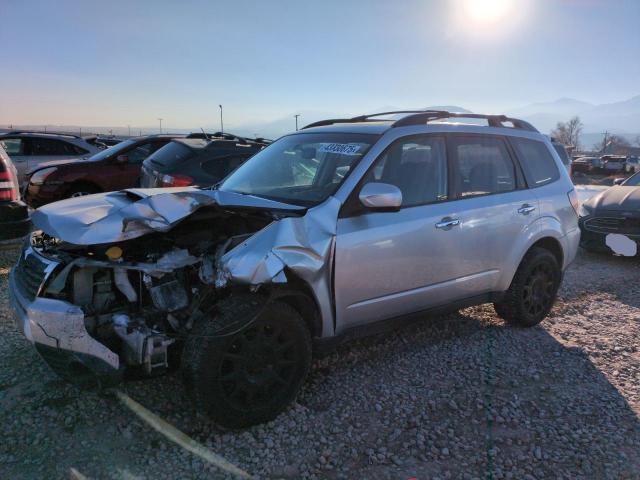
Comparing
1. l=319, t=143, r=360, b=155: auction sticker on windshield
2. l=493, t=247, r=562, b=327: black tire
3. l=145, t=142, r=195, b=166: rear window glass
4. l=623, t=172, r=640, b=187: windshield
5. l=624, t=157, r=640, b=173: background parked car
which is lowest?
l=624, t=157, r=640, b=173: background parked car

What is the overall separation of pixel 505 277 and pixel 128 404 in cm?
311

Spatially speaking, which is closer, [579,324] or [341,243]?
[341,243]

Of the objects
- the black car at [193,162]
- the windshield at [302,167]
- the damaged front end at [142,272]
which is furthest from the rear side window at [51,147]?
the damaged front end at [142,272]

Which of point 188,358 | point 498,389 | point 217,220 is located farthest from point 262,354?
point 498,389

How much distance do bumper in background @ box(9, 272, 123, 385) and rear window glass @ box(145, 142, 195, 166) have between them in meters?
4.61

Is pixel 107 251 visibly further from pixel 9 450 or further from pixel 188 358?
pixel 9 450

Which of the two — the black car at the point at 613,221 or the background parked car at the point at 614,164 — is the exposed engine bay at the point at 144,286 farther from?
the background parked car at the point at 614,164

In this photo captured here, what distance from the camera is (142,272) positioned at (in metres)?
2.89

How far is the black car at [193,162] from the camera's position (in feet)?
22.1

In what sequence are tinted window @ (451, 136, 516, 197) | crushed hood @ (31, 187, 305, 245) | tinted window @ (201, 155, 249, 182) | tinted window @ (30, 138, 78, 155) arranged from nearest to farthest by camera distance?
1. crushed hood @ (31, 187, 305, 245)
2. tinted window @ (451, 136, 516, 197)
3. tinted window @ (201, 155, 249, 182)
4. tinted window @ (30, 138, 78, 155)

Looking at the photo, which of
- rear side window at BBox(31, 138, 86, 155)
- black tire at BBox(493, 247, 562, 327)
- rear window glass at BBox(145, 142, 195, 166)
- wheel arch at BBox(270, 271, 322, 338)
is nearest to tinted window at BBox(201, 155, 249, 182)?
rear window glass at BBox(145, 142, 195, 166)

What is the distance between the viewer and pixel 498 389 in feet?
11.5

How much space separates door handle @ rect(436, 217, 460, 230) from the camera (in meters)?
3.63

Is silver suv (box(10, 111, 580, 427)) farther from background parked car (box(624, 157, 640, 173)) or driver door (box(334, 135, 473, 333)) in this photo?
background parked car (box(624, 157, 640, 173))
